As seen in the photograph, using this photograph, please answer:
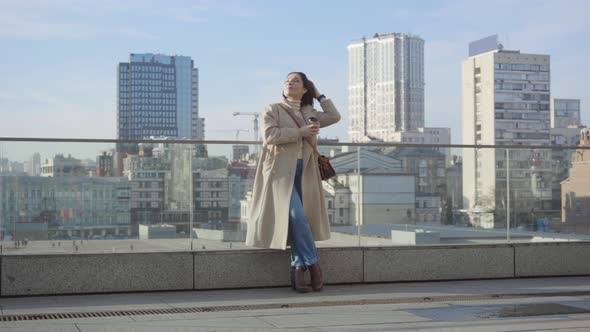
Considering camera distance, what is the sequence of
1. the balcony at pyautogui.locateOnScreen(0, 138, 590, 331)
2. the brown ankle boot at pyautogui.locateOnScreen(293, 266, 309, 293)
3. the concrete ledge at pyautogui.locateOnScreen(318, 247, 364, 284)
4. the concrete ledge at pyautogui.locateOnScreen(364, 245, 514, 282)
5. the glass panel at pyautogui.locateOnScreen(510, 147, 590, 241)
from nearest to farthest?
the balcony at pyautogui.locateOnScreen(0, 138, 590, 331), the brown ankle boot at pyautogui.locateOnScreen(293, 266, 309, 293), the concrete ledge at pyautogui.locateOnScreen(318, 247, 364, 284), the concrete ledge at pyautogui.locateOnScreen(364, 245, 514, 282), the glass panel at pyautogui.locateOnScreen(510, 147, 590, 241)

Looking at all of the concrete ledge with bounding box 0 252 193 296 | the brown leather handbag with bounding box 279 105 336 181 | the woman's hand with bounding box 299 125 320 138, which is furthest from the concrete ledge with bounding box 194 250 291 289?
the woman's hand with bounding box 299 125 320 138

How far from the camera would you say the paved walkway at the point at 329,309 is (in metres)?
6.09

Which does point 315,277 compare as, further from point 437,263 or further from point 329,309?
point 437,263

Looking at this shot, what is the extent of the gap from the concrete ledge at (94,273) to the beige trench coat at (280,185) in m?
0.76

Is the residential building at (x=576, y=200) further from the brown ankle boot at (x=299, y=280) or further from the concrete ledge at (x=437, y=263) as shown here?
the brown ankle boot at (x=299, y=280)

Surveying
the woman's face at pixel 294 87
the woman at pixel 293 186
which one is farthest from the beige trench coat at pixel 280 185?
the woman's face at pixel 294 87

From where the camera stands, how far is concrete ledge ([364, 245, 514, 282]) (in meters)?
8.71

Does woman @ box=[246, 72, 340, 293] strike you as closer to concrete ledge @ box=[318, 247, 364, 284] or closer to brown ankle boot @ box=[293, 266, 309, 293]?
brown ankle boot @ box=[293, 266, 309, 293]

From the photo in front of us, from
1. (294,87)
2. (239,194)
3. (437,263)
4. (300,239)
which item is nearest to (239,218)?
(239,194)

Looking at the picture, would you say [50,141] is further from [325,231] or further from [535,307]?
[535,307]

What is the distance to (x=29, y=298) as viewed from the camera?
753cm

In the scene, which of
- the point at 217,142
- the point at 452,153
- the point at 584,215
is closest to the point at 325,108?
the point at 217,142

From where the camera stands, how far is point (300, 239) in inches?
312

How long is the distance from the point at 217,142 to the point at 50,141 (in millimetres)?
1547
